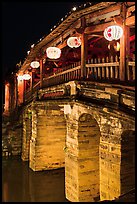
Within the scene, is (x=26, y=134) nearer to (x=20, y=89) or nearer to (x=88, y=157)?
(x=20, y=89)

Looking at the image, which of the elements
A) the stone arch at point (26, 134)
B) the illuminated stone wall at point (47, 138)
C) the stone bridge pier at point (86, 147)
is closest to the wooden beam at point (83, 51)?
the stone bridge pier at point (86, 147)

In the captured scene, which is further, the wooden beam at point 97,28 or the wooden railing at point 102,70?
the wooden beam at point 97,28

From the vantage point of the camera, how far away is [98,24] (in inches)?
385

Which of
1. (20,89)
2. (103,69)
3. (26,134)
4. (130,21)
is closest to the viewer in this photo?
(130,21)

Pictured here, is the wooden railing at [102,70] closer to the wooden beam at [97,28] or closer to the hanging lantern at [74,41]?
the hanging lantern at [74,41]

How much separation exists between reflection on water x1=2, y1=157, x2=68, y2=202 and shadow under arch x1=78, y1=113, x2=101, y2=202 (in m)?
1.88

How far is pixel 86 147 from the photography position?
10.3m

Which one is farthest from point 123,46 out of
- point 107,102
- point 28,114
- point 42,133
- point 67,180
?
point 28,114

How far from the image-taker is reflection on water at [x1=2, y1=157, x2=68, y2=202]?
482 inches

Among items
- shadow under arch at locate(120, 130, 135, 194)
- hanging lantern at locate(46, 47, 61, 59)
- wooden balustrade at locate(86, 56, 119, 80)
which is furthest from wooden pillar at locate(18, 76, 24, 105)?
shadow under arch at locate(120, 130, 135, 194)

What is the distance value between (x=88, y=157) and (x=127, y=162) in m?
2.60

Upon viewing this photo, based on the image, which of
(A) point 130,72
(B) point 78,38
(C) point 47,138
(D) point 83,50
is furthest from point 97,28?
(C) point 47,138

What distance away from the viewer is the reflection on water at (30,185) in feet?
40.2

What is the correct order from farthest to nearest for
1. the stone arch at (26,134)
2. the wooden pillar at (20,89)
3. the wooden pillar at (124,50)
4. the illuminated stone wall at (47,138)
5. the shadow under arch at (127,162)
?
the wooden pillar at (20,89) < the stone arch at (26,134) < the illuminated stone wall at (47,138) < the wooden pillar at (124,50) < the shadow under arch at (127,162)
